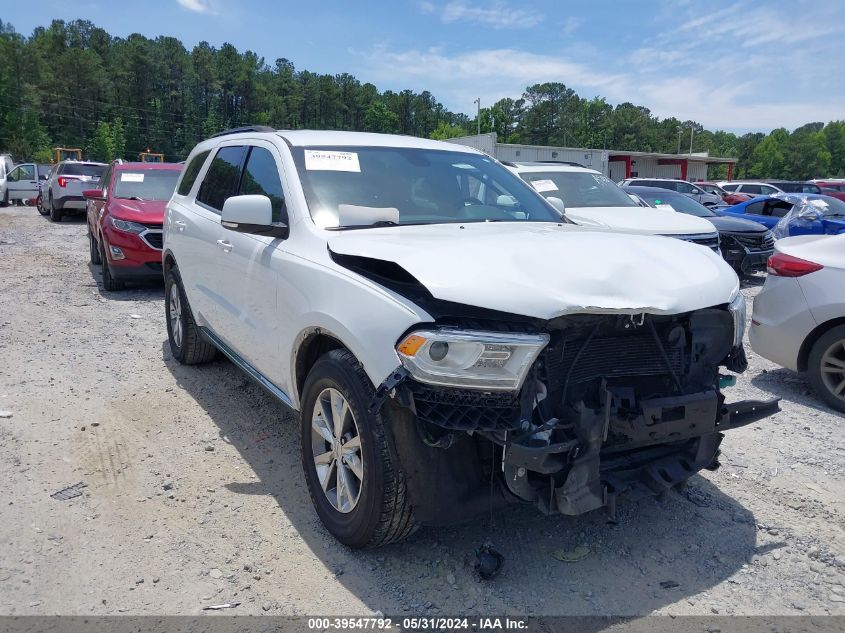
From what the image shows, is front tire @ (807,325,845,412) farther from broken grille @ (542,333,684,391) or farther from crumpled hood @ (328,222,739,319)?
broken grille @ (542,333,684,391)

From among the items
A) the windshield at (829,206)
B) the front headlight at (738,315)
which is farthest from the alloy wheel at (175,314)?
the windshield at (829,206)

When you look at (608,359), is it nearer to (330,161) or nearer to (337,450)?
(337,450)

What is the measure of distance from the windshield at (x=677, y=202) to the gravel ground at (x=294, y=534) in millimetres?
7715

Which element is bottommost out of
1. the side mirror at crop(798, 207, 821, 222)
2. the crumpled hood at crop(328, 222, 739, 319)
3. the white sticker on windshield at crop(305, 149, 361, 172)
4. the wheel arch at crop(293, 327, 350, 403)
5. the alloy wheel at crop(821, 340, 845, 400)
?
the alloy wheel at crop(821, 340, 845, 400)

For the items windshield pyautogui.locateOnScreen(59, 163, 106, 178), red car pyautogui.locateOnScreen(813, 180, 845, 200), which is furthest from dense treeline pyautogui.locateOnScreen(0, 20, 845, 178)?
red car pyautogui.locateOnScreen(813, 180, 845, 200)

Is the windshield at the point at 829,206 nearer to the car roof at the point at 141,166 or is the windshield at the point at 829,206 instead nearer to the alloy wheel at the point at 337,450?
the car roof at the point at 141,166

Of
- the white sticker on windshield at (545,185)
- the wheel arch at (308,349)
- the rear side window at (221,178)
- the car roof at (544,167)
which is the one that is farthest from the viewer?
the car roof at (544,167)

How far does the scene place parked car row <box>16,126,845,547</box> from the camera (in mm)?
2564

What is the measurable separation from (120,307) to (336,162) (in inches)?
229

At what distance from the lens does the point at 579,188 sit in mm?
9945

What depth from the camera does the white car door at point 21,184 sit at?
2719 cm

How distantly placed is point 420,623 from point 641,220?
23.5 feet

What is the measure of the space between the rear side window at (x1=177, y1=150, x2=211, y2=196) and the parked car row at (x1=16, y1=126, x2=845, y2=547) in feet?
5.41

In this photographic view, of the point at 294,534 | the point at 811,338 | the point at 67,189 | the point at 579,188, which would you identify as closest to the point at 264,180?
the point at 294,534
